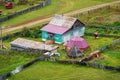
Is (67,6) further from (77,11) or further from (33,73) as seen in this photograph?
(33,73)

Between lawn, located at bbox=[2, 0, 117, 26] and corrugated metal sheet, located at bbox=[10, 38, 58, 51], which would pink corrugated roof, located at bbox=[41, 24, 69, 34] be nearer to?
corrugated metal sheet, located at bbox=[10, 38, 58, 51]

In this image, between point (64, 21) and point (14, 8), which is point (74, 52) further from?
point (14, 8)

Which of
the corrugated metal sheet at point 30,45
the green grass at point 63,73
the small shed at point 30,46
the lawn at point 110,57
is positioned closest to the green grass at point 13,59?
the small shed at point 30,46

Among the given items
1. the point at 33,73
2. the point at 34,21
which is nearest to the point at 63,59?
the point at 33,73

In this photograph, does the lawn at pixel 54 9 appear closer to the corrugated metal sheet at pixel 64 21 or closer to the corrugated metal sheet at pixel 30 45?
the corrugated metal sheet at pixel 64 21

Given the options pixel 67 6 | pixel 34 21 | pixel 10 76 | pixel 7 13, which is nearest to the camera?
pixel 10 76

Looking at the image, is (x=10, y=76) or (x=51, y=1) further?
(x=51, y=1)
